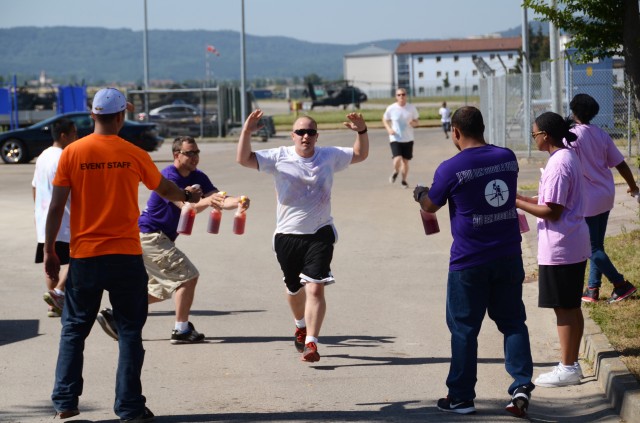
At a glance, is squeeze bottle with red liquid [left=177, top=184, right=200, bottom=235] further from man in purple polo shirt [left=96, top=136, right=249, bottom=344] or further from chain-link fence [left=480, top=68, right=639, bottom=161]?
chain-link fence [left=480, top=68, right=639, bottom=161]

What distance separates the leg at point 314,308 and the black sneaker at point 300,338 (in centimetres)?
35

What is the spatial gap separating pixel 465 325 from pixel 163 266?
3109mm

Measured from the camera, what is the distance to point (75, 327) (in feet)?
21.1

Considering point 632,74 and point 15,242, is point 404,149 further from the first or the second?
point 632,74

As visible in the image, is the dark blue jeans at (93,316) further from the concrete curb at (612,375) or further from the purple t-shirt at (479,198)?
the concrete curb at (612,375)

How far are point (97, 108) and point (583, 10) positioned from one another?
6277mm

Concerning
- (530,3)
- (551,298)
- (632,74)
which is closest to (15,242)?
(530,3)

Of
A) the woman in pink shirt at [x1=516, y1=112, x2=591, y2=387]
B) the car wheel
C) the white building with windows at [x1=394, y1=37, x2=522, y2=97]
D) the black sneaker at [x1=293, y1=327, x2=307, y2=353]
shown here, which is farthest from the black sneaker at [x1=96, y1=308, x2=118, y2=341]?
the white building with windows at [x1=394, y1=37, x2=522, y2=97]

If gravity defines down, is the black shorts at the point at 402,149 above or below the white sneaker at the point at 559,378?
above

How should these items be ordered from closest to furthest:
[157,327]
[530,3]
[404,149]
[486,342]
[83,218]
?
[83,218], [486,342], [157,327], [530,3], [404,149]

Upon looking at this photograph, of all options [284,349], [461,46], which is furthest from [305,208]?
[461,46]

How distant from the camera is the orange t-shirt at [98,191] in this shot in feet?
20.9

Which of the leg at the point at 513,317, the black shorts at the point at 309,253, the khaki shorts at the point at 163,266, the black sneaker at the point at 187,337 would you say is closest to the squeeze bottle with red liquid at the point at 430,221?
the leg at the point at 513,317

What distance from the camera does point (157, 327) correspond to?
9.64 metres
